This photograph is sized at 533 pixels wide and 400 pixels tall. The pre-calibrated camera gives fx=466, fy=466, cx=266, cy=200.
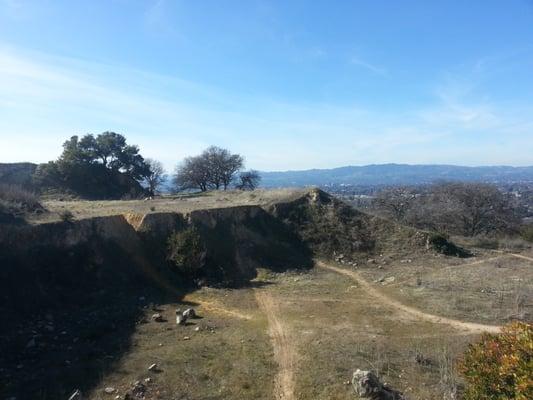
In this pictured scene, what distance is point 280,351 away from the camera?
15.0m

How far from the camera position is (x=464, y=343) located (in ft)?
50.6

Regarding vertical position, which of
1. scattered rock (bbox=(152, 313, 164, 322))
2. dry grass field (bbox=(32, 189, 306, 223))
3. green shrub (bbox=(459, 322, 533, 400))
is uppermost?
dry grass field (bbox=(32, 189, 306, 223))

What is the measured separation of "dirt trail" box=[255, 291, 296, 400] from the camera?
40.6ft

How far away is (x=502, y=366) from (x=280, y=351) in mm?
8288

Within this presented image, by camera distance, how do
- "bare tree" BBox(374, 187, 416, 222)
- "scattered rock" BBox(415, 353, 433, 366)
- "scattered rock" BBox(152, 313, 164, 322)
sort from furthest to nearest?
1. "bare tree" BBox(374, 187, 416, 222)
2. "scattered rock" BBox(152, 313, 164, 322)
3. "scattered rock" BBox(415, 353, 433, 366)

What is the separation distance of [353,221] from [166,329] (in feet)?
60.5

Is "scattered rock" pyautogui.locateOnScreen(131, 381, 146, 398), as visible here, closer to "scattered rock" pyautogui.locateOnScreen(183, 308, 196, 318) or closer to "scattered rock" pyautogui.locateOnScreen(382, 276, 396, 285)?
"scattered rock" pyautogui.locateOnScreen(183, 308, 196, 318)

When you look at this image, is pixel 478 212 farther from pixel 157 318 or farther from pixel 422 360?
pixel 157 318

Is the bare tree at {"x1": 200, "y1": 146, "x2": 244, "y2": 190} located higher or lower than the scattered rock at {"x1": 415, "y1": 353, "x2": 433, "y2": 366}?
higher

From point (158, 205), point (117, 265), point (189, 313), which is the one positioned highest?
point (158, 205)

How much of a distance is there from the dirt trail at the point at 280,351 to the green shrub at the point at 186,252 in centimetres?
446

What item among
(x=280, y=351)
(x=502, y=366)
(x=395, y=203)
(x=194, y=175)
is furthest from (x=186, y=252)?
(x=395, y=203)

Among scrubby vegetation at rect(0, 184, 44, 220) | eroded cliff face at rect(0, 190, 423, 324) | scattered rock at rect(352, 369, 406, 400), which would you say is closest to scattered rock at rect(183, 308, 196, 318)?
eroded cliff face at rect(0, 190, 423, 324)

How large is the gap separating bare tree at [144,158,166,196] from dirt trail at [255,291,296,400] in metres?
29.8
